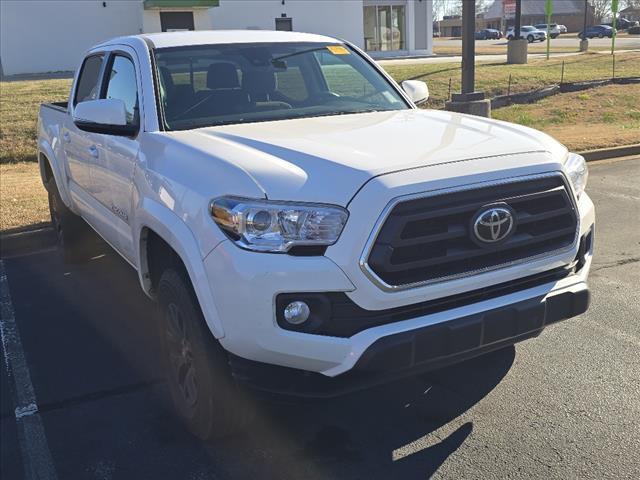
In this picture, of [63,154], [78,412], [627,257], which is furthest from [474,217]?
[63,154]

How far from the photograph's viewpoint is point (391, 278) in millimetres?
2830

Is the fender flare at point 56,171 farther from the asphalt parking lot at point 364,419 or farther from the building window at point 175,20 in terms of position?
the building window at point 175,20

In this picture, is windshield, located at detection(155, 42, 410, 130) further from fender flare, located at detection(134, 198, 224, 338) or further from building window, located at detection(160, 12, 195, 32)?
building window, located at detection(160, 12, 195, 32)

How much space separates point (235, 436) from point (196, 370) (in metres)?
0.47

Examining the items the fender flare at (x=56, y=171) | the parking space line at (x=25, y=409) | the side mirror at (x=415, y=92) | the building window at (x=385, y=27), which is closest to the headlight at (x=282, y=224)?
the parking space line at (x=25, y=409)

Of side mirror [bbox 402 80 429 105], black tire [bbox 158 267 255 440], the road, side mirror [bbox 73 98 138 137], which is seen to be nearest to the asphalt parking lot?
black tire [bbox 158 267 255 440]

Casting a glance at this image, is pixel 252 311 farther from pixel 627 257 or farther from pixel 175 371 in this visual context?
pixel 627 257

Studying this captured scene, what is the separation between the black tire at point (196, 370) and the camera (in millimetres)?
3096

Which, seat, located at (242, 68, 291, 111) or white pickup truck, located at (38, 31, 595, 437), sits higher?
seat, located at (242, 68, 291, 111)

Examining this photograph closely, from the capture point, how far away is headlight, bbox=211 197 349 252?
2779 millimetres

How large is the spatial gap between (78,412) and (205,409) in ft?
3.27

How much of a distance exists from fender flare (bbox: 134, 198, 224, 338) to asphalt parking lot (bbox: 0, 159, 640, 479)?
0.81 meters

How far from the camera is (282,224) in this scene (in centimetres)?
280

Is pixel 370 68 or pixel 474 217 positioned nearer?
pixel 474 217
